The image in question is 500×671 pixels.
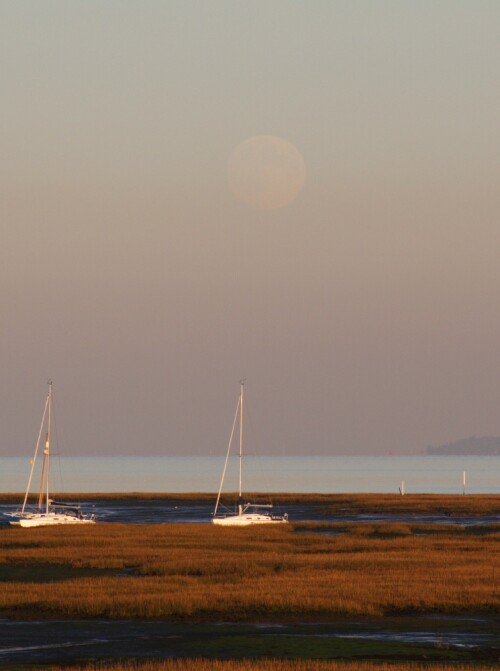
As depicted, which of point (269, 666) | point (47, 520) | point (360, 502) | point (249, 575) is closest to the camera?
point (269, 666)

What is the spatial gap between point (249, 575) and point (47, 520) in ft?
165

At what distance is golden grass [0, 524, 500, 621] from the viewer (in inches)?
1768

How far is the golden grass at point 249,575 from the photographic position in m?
44.9

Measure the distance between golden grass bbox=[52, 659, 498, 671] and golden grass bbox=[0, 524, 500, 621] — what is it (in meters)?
10.0

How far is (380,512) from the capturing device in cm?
13238

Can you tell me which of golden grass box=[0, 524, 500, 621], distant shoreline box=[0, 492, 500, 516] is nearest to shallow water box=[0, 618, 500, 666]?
golden grass box=[0, 524, 500, 621]

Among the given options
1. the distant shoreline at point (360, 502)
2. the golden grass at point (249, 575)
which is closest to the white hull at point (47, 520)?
the golden grass at point (249, 575)

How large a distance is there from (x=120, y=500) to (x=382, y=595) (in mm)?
124514

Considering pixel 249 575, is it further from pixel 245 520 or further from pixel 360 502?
pixel 360 502

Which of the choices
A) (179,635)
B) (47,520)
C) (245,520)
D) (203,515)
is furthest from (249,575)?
(203,515)

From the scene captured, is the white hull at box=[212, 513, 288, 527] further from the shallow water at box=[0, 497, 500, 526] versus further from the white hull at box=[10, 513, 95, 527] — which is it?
the white hull at box=[10, 513, 95, 527]

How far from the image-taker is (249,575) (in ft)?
184

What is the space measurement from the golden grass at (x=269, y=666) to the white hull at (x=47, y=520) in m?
70.0

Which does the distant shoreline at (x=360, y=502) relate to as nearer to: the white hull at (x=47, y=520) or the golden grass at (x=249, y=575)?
the white hull at (x=47, y=520)
